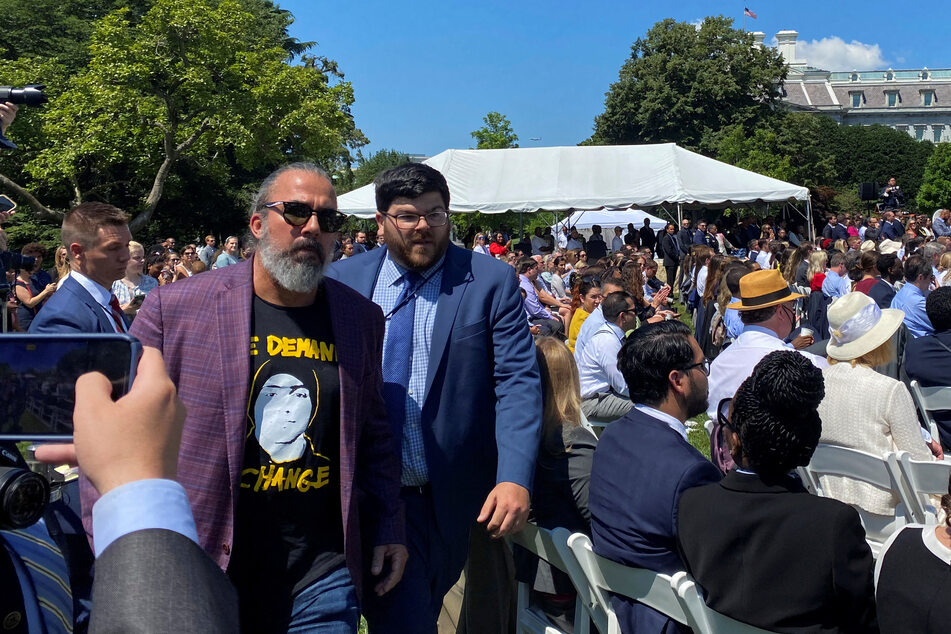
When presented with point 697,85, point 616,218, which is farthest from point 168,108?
point 697,85

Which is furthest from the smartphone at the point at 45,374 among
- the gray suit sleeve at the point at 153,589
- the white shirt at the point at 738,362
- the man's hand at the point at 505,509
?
the white shirt at the point at 738,362

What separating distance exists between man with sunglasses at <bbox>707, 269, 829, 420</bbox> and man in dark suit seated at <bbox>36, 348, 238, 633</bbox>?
375 centimetres

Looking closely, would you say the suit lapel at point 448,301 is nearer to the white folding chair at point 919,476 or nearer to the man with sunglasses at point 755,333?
the man with sunglasses at point 755,333

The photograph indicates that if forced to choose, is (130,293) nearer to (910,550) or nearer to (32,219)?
(910,550)

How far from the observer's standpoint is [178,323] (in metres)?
2.36

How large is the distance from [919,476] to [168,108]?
30.8 metres

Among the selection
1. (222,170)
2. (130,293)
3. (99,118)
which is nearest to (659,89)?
(222,170)

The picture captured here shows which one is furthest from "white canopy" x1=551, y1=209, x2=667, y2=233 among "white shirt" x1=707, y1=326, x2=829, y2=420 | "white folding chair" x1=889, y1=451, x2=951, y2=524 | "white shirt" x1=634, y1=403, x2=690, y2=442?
"white shirt" x1=634, y1=403, x2=690, y2=442

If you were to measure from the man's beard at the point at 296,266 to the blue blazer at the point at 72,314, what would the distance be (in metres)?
1.27

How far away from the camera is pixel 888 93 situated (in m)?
124

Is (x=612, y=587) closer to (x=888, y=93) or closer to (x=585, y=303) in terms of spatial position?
(x=585, y=303)

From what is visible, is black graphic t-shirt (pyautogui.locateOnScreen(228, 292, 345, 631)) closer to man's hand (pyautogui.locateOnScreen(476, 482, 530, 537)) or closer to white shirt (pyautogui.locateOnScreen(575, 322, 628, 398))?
man's hand (pyautogui.locateOnScreen(476, 482, 530, 537))

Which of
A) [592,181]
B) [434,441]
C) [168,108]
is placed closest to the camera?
[434,441]

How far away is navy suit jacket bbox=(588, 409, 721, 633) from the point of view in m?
2.82
